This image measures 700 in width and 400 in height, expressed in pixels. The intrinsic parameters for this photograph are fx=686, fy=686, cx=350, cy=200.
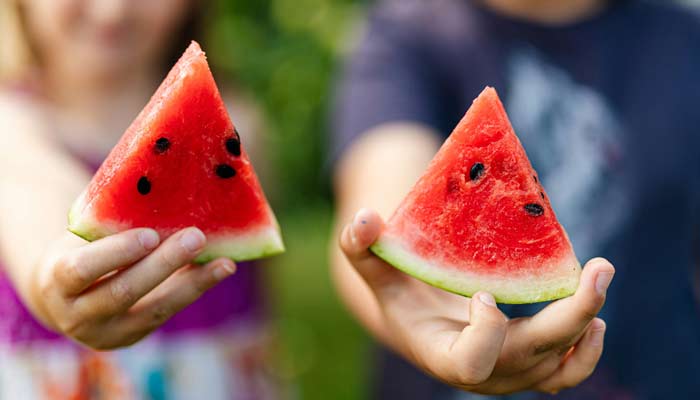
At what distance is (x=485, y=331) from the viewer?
146 centimetres

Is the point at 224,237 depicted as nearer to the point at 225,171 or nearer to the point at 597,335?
the point at 225,171

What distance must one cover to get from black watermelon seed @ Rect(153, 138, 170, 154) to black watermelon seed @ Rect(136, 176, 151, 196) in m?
0.09

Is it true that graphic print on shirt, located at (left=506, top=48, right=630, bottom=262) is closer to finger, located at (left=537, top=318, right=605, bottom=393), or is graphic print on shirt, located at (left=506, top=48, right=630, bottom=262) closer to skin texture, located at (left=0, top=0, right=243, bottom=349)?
finger, located at (left=537, top=318, right=605, bottom=393)

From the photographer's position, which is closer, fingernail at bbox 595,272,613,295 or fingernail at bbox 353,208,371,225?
fingernail at bbox 595,272,613,295

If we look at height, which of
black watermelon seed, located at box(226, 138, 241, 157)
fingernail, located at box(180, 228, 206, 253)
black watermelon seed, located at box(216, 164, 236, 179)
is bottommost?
fingernail, located at box(180, 228, 206, 253)

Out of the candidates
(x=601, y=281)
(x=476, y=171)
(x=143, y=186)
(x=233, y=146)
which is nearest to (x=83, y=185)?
(x=143, y=186)

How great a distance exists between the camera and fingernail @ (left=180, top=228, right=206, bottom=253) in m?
1.57

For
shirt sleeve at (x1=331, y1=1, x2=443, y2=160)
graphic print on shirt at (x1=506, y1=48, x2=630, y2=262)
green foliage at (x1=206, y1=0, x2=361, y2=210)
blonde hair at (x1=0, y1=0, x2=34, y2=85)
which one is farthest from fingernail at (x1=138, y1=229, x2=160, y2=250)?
green foliage at (x1=206, y1=0, x2=361, y2=210)

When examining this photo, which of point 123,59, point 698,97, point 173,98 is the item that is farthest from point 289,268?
point 173,98

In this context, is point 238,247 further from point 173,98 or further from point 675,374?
point 675,374

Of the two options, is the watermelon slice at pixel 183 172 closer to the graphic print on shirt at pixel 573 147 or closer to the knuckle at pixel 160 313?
the knuckle at pixel 160 313

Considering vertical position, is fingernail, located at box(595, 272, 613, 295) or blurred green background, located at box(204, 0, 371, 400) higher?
blurred green background, located at box(204, 0, 371, 400)

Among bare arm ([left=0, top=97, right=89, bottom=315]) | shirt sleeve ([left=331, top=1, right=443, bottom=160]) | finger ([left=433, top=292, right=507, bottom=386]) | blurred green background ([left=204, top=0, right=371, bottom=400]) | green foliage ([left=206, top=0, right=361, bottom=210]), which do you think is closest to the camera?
finger ([left=433, top=292, right=507, bottom=386])

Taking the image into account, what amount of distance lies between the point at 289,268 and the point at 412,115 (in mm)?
8090
